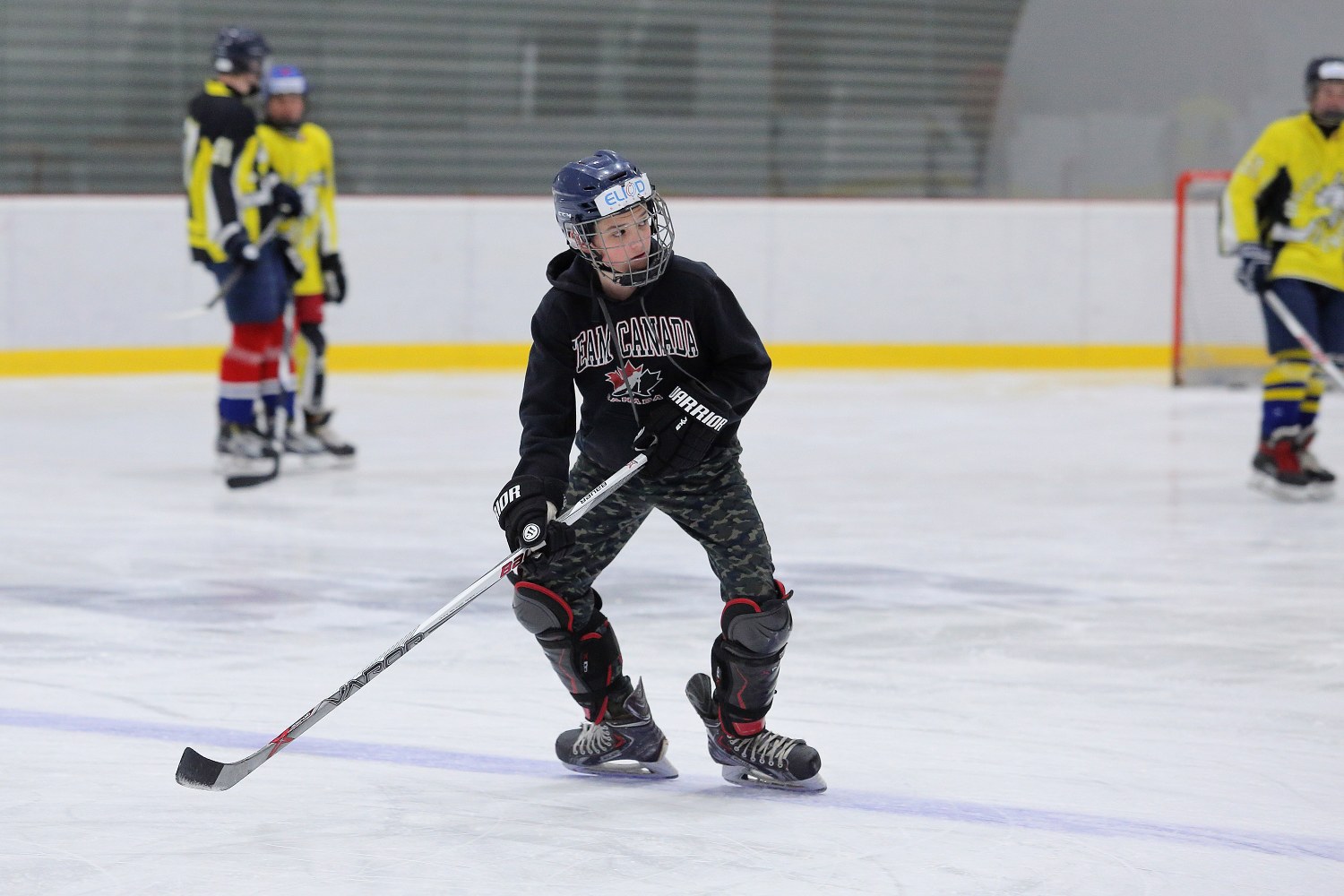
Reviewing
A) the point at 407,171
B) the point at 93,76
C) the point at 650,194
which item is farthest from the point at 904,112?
the point at 650,194

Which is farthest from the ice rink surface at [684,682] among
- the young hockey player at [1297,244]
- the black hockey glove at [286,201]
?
the black hockey glove at [286,201]

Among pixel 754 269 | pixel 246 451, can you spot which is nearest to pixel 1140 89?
pixel 754 269

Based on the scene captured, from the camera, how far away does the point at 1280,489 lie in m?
5.62

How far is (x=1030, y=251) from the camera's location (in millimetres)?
10203

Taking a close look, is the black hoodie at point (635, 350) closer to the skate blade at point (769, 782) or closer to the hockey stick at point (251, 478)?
the skate blade at point (769, 782)

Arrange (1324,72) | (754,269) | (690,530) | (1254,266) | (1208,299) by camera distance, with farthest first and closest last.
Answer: (754,269)
(1208,299)
(1254,266)
(1324,72)
(690,530)

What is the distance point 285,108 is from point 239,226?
0.62 meters

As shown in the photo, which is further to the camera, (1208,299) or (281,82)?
(1208,299)

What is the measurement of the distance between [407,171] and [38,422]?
3.12m

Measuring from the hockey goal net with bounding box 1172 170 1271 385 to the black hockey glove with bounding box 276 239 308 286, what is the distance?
5005mm

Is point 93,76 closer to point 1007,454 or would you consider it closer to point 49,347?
point 49,347

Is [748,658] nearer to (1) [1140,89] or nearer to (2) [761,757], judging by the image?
(2) [761,757]

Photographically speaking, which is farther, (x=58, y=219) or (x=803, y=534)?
(x=58, y=219)

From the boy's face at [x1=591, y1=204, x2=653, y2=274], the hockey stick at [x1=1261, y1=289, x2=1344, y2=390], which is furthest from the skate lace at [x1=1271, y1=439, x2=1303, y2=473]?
the boy's face at [x1=591, y1=204, x2=653, y2=274]
